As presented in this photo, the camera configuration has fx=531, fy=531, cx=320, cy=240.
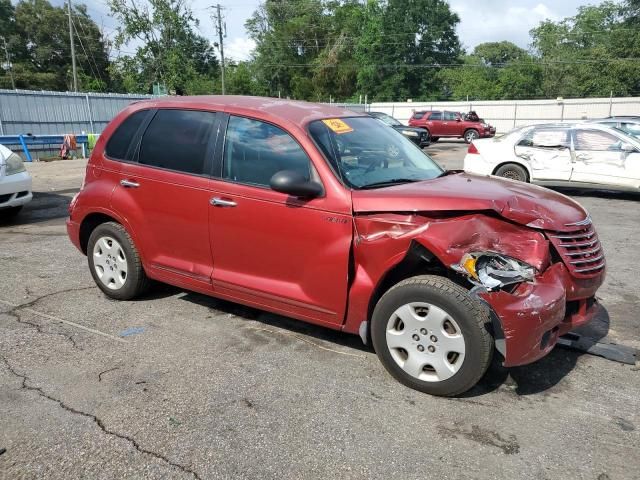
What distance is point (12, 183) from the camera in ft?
26.2

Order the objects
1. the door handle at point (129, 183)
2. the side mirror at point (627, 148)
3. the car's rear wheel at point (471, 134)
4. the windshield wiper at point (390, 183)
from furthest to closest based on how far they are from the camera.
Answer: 1. the car's rear wheel at point (471, 134)
2. the side mirror at point (627, 148)
3. the door handle at point (129, 183)
4. the windshield wiper at point (390, 183)

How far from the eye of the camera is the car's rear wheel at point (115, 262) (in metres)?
4.64

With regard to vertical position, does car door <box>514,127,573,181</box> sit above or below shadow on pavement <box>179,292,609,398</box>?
above

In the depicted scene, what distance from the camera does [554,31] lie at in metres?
73.5

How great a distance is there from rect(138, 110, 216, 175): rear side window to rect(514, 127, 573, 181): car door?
8.63 meters

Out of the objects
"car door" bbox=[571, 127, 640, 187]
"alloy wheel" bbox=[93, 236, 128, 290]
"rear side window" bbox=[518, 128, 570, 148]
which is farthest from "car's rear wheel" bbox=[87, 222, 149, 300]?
"car door" bbox=[571, 127, 640, 187]

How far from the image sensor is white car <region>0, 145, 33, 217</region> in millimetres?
7898

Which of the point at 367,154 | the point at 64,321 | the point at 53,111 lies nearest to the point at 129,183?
the point at 64,321

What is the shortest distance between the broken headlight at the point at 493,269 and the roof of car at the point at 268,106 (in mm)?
1583

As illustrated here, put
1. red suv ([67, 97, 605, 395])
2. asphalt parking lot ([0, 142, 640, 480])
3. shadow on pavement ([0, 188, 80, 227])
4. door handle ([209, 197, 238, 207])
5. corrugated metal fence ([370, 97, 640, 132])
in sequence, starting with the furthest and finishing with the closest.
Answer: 1. corrugated metal fence ([370, 97, 640, 132])
2. shadow on pavement ([0, 188, 80, 227])
3. door handle ([209, 197, 238, 207])
4. red suv ([67, 97, 605, 395])
5. asphalt parking lot ([0, 142, 640, 480])

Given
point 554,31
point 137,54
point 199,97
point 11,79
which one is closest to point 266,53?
point 137,54

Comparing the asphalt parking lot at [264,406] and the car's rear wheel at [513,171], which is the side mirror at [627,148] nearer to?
the car's rear wheel at [513,171]

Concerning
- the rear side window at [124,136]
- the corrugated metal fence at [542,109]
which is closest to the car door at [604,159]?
the rear side window at [124,136]

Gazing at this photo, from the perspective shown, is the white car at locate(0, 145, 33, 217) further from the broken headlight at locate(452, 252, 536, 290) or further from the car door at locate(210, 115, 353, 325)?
the broken headlight at locate(452, 252, 536, 290)
